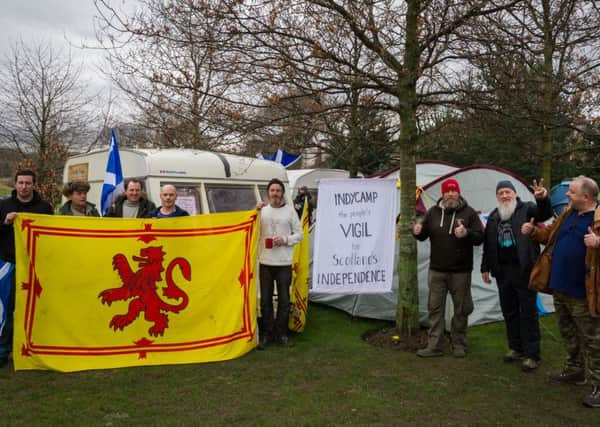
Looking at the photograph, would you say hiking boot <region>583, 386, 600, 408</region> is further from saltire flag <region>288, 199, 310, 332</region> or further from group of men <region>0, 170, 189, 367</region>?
group of men <region>0, 170, 189, 367</region>

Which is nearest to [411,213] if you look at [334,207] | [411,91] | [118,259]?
[334,207]

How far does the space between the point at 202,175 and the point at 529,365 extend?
4.89m

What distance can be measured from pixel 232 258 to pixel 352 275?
55.4 inches

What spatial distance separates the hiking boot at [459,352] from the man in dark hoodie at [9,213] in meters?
4.55

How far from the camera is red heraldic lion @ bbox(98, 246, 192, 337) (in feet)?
16.6

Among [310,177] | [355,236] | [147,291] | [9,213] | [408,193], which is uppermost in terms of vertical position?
[310,177]

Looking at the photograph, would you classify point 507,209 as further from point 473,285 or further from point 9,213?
point 9,213

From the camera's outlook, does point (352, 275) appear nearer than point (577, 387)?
No

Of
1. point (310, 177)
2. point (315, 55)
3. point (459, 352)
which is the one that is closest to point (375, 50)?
point (315, 55)

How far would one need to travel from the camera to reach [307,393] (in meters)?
4.48

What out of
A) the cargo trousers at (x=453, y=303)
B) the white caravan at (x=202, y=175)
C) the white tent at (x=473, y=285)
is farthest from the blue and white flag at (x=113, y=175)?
the cargo trousers at (x=453, y=303)

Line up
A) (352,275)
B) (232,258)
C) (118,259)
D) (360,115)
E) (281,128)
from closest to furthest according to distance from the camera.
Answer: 1. (118,259)
2. (232,258)
3. (352,275)
4. (281,128)
5. (360,115)

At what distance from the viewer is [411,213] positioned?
19.9 feet

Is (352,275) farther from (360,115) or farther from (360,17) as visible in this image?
(360,17)
